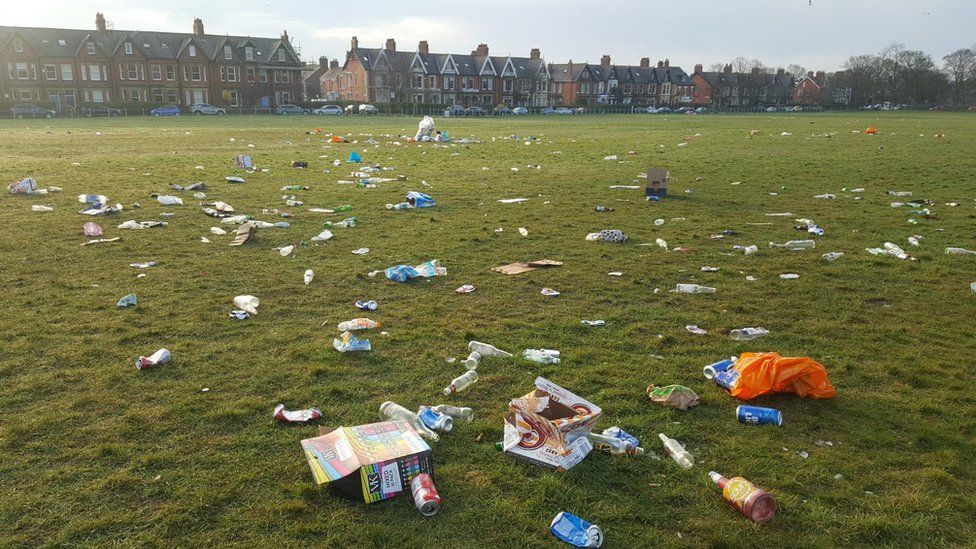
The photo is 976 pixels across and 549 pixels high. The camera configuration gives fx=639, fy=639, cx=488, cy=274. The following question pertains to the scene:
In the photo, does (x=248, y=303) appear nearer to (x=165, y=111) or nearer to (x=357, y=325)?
(x=357, y=325)

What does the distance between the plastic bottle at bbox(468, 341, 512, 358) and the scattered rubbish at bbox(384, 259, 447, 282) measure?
2.22 m

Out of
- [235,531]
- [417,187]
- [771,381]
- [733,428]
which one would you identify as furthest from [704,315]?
[417,187]

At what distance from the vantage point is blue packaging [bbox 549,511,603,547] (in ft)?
9.98

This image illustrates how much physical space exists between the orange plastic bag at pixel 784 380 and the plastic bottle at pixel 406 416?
7.15 feet

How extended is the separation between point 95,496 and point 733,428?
3707mm

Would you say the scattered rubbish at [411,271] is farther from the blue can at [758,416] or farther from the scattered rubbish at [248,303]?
the blue can at [758,416]

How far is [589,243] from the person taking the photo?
9.09 metres

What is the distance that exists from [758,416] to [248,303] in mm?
4640

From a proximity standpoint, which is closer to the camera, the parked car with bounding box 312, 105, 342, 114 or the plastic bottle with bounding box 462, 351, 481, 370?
the plastic bottle with bounding box 462, 351, 481, 370

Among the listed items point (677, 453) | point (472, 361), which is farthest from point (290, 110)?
point (677, 453)

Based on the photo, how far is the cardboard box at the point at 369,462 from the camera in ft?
10.9

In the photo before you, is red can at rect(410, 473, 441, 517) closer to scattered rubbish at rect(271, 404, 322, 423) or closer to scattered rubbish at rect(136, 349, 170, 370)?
scattered rubbish at rect(271, 404, 322, 423)

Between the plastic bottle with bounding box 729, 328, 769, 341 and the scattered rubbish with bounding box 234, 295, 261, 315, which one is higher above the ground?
the scattered rubbish with bounding box 234, 295, 261, 315

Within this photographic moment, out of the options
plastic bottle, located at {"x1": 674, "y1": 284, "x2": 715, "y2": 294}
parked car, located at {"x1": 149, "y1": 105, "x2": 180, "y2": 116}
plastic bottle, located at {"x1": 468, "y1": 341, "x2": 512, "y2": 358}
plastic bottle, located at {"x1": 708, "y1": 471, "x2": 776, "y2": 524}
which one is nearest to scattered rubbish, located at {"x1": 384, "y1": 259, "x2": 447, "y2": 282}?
plastic bottle, located at {"x1": 468, "y1": 341, "x2": 512, "y2": 358}
